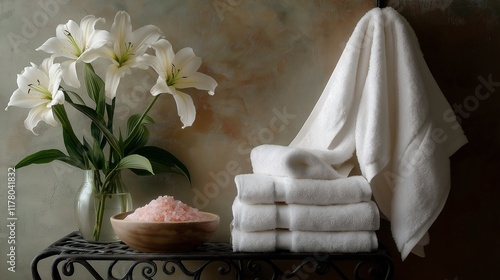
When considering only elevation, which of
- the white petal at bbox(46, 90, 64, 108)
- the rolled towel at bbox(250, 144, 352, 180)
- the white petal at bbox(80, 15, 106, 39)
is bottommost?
the rolled towel at bbox(250, 144, 352, 180)

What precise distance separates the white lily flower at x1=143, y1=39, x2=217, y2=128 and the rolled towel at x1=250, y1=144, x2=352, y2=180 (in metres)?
0.21

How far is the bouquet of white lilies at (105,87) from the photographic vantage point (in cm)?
126

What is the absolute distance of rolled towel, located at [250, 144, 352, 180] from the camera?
117 centimetres

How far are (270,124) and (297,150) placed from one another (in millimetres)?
224

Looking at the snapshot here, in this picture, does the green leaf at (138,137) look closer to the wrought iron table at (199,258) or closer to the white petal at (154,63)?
Result: the white petal at (154,63)

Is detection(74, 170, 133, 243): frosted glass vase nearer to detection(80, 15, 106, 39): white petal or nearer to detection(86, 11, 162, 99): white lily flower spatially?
detection(86, 11, 162, 99): white lily flower

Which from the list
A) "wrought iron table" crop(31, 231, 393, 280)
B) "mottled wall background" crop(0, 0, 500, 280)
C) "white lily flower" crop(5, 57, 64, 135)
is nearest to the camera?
"wrought iron table" crop(31, 231, 393, 280)

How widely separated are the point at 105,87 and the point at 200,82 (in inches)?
8.1

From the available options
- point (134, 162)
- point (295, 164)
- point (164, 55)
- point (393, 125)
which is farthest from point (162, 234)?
point (393, 125)

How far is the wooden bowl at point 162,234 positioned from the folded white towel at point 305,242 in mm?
76

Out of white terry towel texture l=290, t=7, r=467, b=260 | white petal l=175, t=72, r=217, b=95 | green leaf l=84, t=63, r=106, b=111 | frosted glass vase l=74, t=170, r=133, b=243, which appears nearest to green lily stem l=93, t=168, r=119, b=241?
frosted glass vase l=74, t=170, r=133, b=243

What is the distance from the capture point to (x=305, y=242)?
3.82 ft

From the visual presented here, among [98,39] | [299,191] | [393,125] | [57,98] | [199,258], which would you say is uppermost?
[98,39]

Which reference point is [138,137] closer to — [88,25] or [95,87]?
[95,87]
